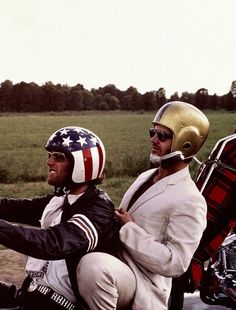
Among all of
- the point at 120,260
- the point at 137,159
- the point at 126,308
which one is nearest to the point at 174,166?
the point at 120,260

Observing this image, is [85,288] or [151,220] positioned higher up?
[151,220]

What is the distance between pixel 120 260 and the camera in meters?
3.12

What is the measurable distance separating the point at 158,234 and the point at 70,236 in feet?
2.09

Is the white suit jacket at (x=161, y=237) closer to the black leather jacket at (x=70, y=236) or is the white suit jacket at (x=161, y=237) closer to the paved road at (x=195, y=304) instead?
the black leather jacket at (x=70, y=236)

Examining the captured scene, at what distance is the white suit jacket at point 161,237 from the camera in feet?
9.91

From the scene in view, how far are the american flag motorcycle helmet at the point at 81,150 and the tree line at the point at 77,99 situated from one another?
74.4 meters

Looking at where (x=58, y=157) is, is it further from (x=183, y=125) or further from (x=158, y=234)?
(x=183, y=125)

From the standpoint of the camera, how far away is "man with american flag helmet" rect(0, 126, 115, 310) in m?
2.71

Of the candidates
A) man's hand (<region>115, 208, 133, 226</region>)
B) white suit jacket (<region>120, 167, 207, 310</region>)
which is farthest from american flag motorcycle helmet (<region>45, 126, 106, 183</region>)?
white suit jacket (<region>120, 167, 207, 310</region>)

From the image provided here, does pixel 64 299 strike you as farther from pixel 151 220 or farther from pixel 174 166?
pixel 174 166

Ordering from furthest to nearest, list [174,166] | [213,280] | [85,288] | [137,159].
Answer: [137,159] < [213,280] < [174,166] < [85,288]

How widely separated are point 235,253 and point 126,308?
173cm

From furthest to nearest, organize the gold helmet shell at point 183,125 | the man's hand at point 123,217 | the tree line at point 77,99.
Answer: the tree line at point 77,99 → the gold helmet shell at point 183,125 → the man's hand at point 123,217

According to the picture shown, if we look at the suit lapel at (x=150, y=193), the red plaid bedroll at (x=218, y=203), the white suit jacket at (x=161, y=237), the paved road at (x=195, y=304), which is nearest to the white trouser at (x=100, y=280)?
the white suit jacket at (x=161, y=237)
